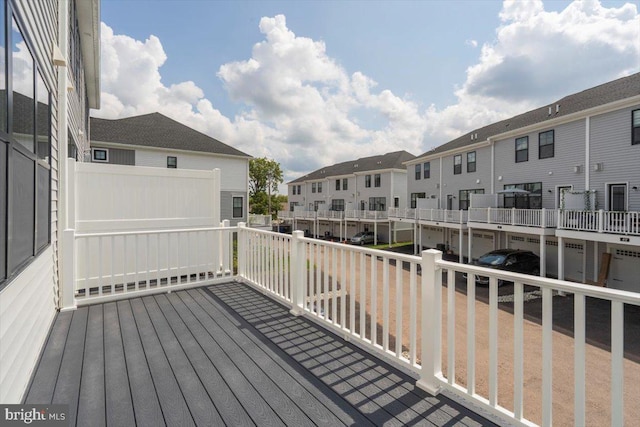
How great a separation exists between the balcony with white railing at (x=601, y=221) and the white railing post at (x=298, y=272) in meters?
9.92

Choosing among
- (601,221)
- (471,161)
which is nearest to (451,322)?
(601,221)

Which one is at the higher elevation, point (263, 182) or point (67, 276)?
point (263, 182)

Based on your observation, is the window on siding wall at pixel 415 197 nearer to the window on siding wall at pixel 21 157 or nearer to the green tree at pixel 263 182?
the green tree at pixel 263 182

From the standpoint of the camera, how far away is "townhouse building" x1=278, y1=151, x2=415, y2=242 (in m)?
24.1

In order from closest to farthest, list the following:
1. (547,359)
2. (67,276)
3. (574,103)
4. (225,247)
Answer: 1. (547,359)
2. (67,276)
3. (225,247)
4. (574,103)

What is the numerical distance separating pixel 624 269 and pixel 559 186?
3.56 meters

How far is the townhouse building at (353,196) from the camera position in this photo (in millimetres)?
24062

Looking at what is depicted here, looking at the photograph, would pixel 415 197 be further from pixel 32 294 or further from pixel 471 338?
pixel 32 294

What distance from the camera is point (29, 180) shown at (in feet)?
7.13

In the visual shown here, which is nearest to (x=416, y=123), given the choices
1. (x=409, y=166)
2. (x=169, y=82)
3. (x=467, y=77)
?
(x=467, y=77)

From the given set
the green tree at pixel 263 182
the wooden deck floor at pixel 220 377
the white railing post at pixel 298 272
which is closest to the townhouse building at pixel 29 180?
the wooden deck floor at pixel 220 377

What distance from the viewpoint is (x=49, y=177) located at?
310 centimetres

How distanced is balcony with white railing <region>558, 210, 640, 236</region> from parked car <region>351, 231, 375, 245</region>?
14.1 metres

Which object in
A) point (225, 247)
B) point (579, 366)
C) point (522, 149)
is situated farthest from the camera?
point (522, 149)
